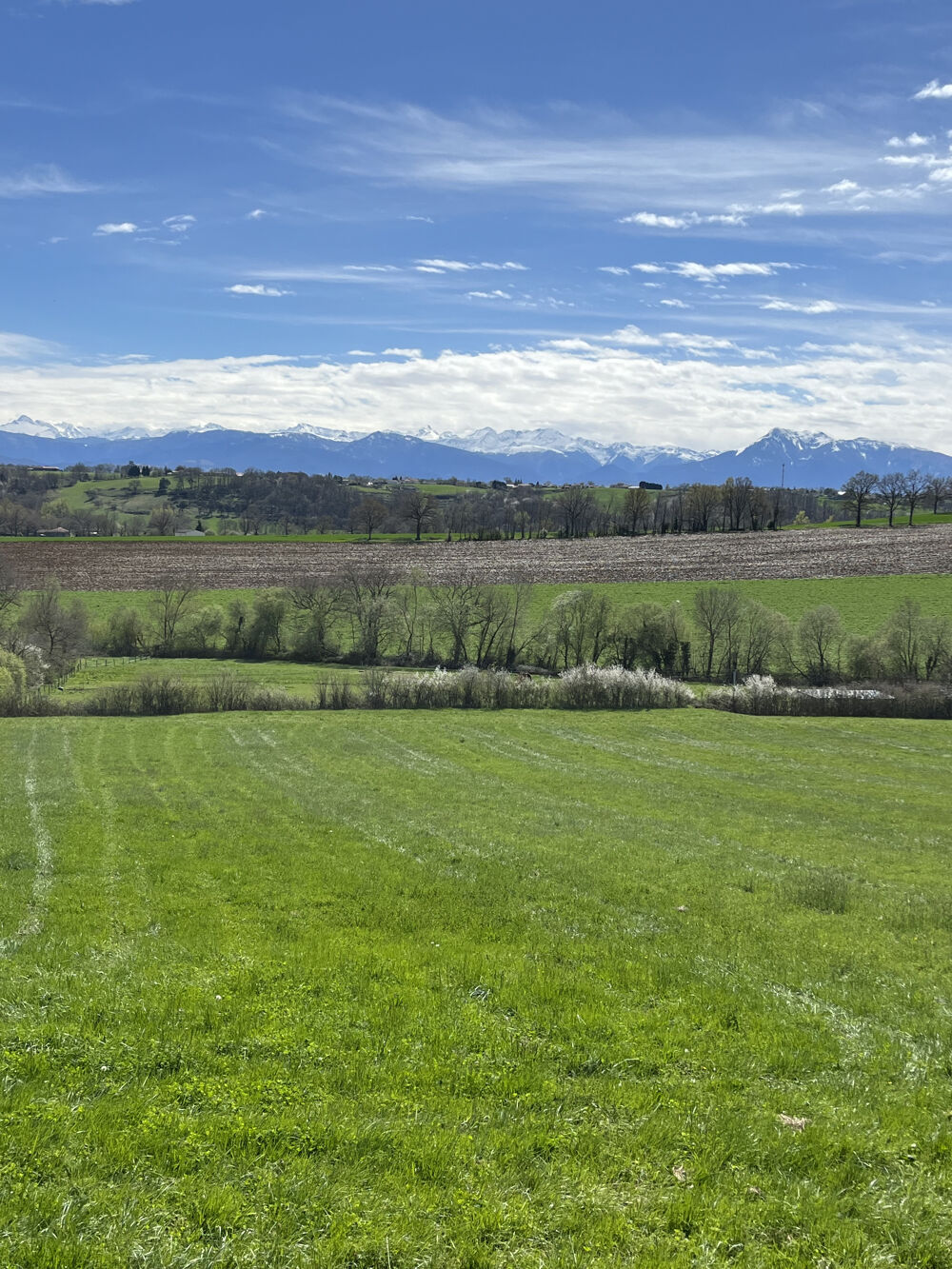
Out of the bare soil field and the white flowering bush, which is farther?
the bare soil field

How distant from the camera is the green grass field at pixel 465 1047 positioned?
6.62 m

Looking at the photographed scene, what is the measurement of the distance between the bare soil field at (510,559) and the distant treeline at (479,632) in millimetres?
9044

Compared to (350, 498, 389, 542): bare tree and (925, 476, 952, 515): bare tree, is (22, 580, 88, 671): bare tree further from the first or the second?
(925, 476, 952, 515): bare tree

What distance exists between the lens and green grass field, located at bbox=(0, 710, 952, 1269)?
21.7 feet

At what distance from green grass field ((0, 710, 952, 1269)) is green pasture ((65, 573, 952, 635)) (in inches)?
2926

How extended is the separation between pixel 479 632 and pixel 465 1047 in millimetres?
79284

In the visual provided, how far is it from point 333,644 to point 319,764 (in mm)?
52961

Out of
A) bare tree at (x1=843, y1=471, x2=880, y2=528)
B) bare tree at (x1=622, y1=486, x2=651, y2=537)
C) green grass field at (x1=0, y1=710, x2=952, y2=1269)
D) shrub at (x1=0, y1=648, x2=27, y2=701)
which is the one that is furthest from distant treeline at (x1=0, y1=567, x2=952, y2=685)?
bare tree at (x1=843, y1=471, x2=880, y2=528)

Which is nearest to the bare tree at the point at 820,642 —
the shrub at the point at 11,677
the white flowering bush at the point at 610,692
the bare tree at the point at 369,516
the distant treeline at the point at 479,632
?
the distant treeline at the point at 479,632

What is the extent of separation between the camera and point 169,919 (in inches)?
551

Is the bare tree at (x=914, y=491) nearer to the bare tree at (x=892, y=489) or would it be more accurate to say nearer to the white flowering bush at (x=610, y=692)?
the bare tree at (x=892, y=489)

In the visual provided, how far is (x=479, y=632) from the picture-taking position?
8856 centimetres

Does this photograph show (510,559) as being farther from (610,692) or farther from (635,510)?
(610,692)

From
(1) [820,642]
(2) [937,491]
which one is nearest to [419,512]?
(1) [820,642]
